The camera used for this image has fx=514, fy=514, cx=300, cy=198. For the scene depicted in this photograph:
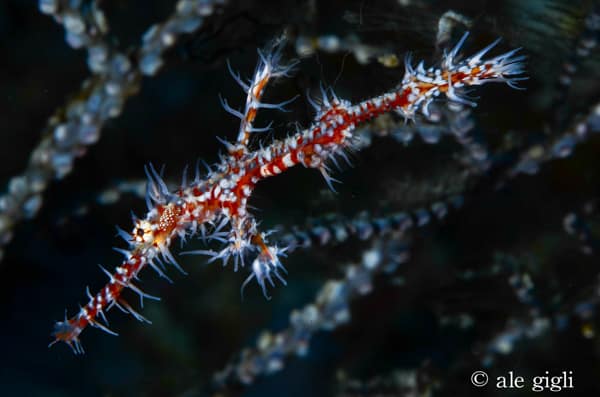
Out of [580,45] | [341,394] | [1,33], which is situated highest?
[1,33]

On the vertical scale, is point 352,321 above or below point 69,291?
below

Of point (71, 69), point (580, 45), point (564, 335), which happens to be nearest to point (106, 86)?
point (71, 69)

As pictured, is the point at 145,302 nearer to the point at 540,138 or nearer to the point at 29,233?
the point at 29,233

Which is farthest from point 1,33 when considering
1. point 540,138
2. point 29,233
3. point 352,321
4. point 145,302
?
point 540,138

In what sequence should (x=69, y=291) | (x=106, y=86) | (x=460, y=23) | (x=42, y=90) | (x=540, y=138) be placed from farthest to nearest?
1. (x=42, y=90)
2. (x=69, y=291)
3. (x=540, y=138)
4. (x=106, y=86)
5. (x=460, y=23)

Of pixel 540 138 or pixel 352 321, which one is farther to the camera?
pixel 352 321

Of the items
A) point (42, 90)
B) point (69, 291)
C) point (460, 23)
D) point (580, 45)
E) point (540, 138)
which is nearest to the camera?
point (460, 23)

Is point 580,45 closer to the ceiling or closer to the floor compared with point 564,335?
closer to the ceiling

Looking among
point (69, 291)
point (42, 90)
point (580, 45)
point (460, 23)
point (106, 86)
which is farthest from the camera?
point (42, 90)

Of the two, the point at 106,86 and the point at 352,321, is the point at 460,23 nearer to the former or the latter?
the point at 106,86
